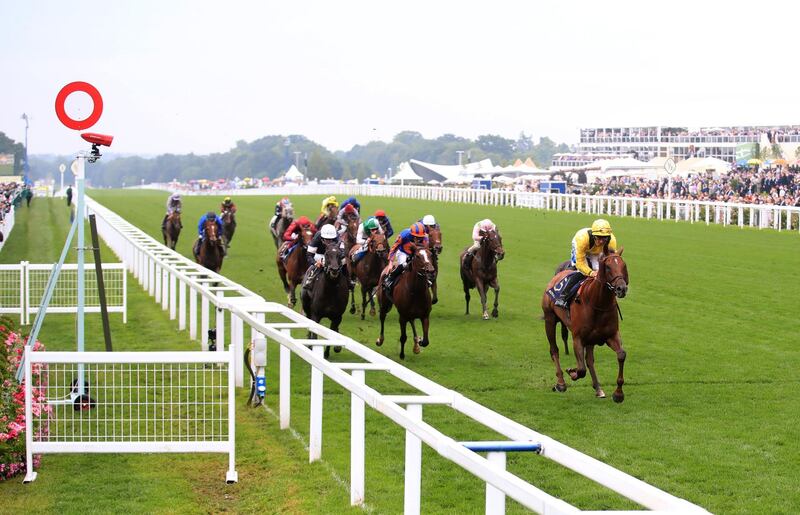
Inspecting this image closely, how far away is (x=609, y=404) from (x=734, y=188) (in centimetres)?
3471

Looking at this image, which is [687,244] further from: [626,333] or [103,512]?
[103,512]

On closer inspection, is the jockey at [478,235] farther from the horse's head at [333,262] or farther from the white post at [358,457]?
the white post at [358,457]

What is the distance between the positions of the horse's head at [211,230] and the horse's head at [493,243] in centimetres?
583

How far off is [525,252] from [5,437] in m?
19.7

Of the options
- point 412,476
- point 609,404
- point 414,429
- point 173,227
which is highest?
point 173,227

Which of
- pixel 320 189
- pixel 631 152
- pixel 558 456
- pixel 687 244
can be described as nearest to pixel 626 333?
pixel 558 456

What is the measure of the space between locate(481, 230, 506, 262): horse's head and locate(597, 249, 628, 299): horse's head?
20.5 ft

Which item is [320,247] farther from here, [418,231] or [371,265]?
[371,265]

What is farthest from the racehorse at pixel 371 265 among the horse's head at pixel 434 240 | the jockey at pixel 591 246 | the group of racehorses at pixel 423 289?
the jockey at pixel 591 246

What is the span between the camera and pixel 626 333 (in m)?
14.6

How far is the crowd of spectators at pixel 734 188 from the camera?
37.0m

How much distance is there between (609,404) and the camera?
33.1ft

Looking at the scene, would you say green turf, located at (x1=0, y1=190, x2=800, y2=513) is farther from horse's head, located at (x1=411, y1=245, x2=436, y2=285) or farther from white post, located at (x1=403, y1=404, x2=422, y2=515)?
white post, located at (x1=403, y1=404, x2=422, y2=515)

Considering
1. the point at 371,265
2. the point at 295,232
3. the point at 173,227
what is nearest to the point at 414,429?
the point at 371,265
